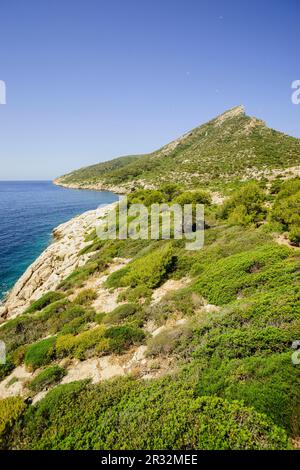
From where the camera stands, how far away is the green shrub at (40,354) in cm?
839

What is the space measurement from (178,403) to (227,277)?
6436mm

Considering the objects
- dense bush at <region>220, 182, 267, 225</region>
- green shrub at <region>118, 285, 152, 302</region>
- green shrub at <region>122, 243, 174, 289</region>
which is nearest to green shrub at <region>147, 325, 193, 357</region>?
green shrub at <region>118, 285, 152, 302</region>

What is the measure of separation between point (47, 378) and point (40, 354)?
160 centimetres

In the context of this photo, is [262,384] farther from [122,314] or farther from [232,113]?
[232,113]

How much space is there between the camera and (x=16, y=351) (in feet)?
31.2

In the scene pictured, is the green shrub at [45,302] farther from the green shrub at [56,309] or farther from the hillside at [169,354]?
the green shrub at [56,309]

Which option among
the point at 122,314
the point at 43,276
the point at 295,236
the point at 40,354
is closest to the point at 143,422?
the point at 122,314

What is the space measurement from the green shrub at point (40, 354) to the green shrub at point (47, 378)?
2.38ft

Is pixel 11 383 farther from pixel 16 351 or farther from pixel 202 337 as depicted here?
pixel 202 337

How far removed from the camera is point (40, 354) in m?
8.71

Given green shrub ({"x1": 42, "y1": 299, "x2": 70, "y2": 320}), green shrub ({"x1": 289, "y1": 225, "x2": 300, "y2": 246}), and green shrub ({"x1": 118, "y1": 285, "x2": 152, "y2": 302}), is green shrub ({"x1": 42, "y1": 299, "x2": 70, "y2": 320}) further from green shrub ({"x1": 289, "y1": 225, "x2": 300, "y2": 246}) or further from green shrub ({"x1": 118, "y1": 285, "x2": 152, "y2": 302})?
green shrub ({"x1": 289, "y1": 225, "x2": 300, "y2": 246})

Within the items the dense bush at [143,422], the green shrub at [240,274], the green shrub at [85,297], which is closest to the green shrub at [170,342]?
the dense bush at [143,422]

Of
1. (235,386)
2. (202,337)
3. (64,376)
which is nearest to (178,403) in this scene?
(235,386)

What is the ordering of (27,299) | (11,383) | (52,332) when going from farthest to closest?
(27,299), (52,332), (11,383)
